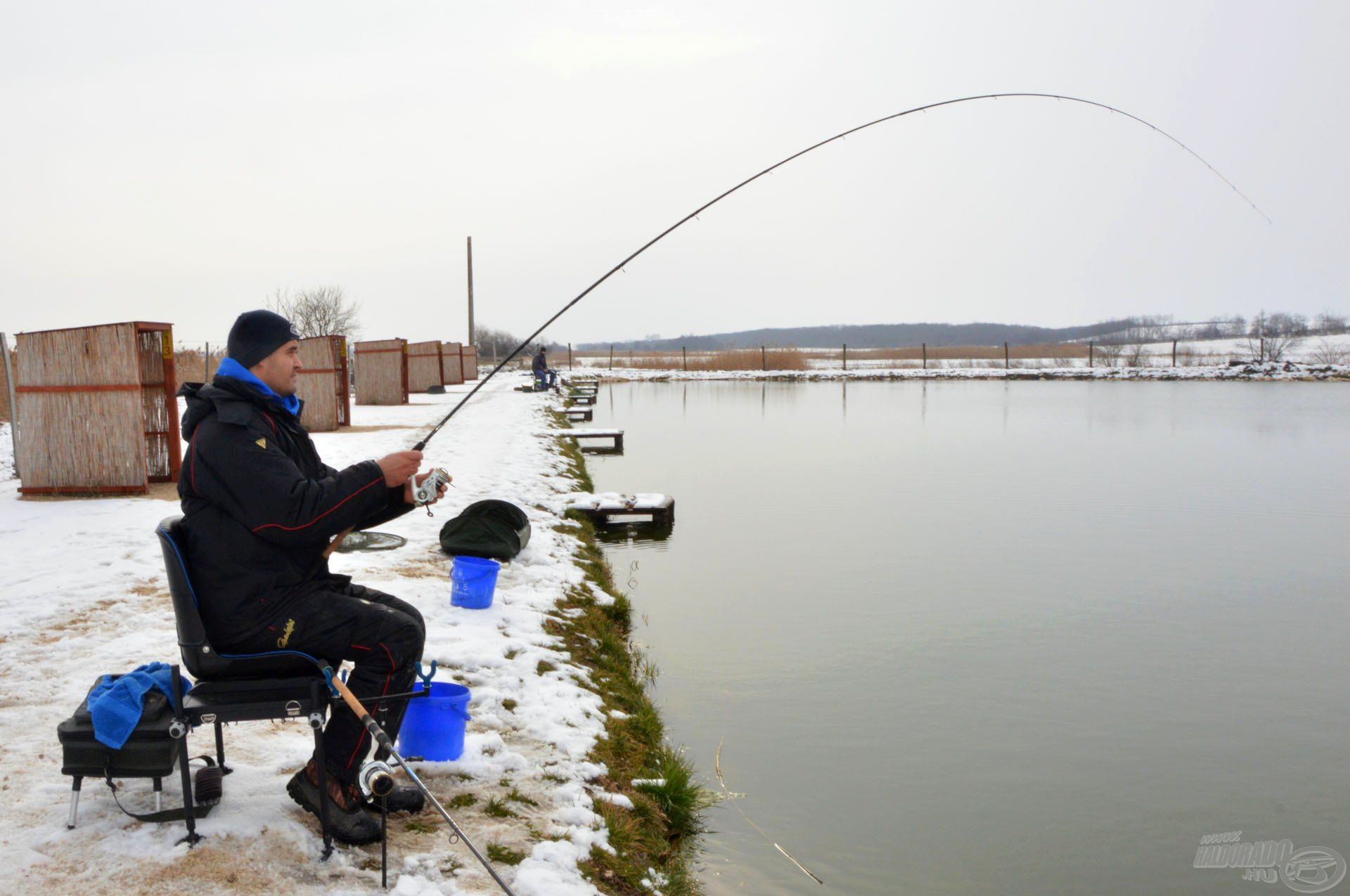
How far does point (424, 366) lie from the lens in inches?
1218

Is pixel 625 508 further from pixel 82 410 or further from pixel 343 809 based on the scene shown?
pixel 343 809

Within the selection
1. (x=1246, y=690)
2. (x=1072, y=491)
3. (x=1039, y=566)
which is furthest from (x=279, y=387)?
(x=1072, y=491)

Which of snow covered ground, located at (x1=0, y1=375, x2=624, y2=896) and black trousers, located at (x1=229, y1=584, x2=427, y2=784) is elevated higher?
black trousers, located at (x1=229, y1=584, x2=427, y2=784)

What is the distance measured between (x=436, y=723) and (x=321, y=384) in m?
14.2

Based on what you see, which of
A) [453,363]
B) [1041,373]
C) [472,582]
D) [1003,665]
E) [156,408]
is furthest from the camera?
[1041,373]

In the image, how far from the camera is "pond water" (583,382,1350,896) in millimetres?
4562

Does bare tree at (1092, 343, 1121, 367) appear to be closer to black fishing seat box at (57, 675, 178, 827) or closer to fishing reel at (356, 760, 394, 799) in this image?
fishing reel at (356, 760, 394, 799)

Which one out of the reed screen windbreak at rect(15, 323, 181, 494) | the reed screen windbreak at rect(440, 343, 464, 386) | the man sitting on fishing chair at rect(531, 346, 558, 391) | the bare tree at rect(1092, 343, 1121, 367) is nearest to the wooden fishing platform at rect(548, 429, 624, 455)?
the reed screen windbreak at rect(15, 323, 181, 494)

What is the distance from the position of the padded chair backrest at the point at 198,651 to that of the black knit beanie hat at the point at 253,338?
574 millimetres

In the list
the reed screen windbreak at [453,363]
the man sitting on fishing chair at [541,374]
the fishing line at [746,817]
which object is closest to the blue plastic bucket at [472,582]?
the fishing line at [746,817]

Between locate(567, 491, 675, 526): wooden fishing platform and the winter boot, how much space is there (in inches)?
284

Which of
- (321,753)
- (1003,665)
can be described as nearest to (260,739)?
(321,753)

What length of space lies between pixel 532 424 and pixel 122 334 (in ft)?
29.9

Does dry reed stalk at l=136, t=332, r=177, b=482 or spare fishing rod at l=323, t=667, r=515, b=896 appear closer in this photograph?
spare fishing rod at l=323, t=667, r=515, b=896
